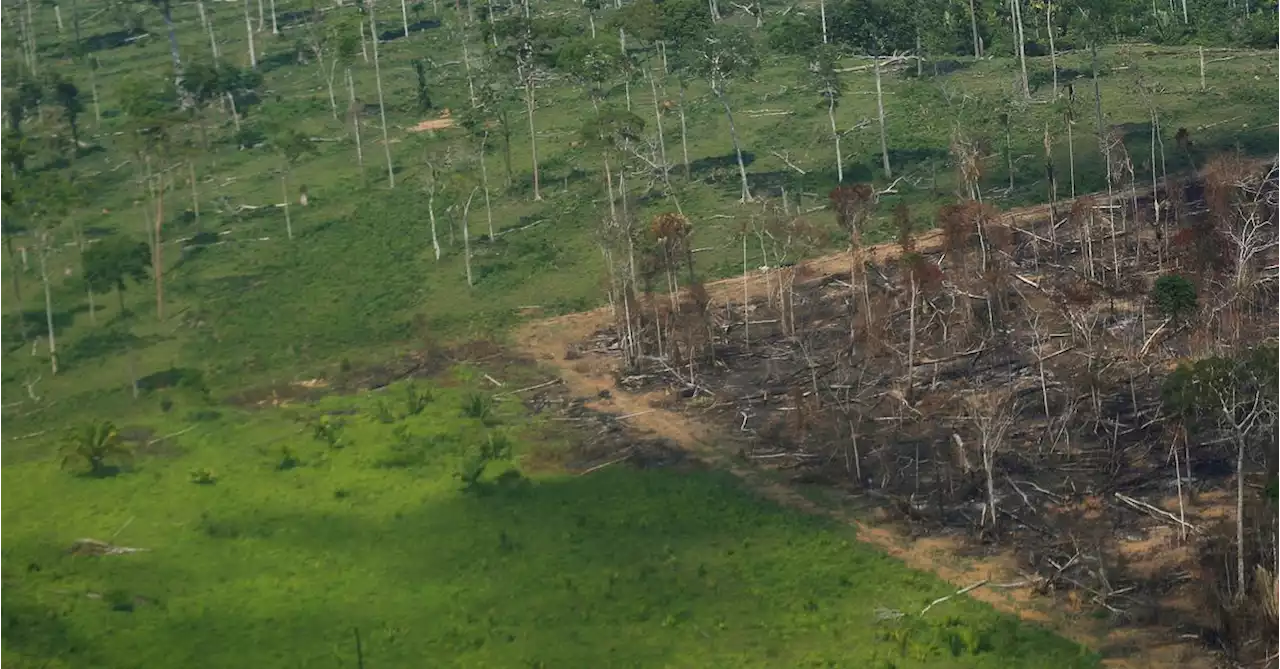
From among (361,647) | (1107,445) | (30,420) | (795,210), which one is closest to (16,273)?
(30,420)

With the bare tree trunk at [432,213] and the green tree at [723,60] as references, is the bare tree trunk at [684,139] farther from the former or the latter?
the bare tree trunk at [432,213]

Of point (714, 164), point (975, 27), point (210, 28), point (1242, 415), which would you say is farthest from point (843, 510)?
point (210, 28)

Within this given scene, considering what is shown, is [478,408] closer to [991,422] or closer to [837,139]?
[991,422]

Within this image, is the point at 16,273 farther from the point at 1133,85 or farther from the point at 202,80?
the point at 1133,85

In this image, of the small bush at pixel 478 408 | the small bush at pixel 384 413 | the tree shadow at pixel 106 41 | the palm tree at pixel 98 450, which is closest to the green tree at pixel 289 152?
the small bush at pixel 384 413

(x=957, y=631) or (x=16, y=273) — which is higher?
(x=16, y=273)
